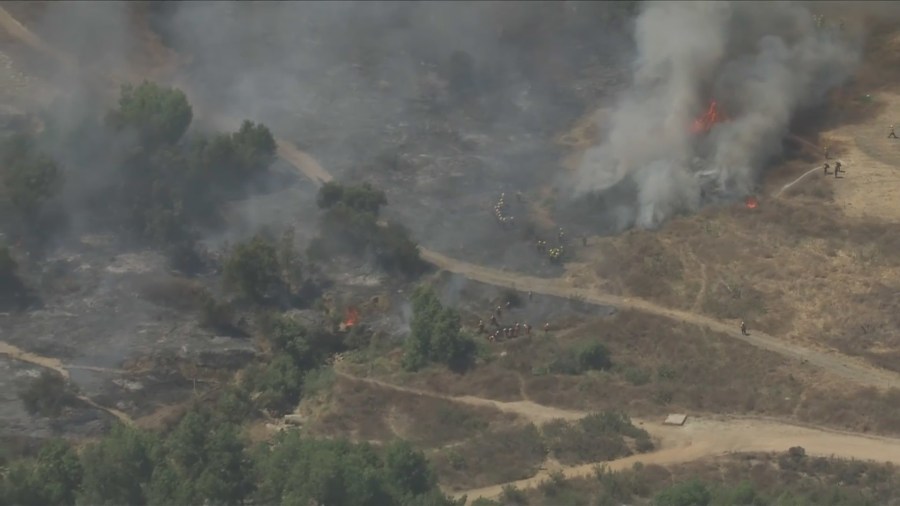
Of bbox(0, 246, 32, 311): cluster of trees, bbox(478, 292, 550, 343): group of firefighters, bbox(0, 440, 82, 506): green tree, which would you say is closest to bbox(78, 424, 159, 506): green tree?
bbox(0, 440, 82, 506): green tree

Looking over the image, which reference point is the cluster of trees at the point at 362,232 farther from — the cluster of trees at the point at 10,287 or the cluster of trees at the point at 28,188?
the cluster of trees at the point at 10,287

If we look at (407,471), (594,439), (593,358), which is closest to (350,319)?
(593,358)

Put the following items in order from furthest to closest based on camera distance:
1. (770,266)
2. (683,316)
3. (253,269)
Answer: (253,269) → (770,266) → (683,316)

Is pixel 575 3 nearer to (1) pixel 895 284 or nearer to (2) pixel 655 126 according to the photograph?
(2) pixel 655 126

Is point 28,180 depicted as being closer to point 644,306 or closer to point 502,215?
point 502,215

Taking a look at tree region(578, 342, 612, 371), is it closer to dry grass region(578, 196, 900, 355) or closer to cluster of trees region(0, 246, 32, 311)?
dry grass region(578, 196, 900, 355)

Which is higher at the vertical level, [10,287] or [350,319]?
[10,287]

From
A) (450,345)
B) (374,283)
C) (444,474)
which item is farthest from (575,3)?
(444,474)
